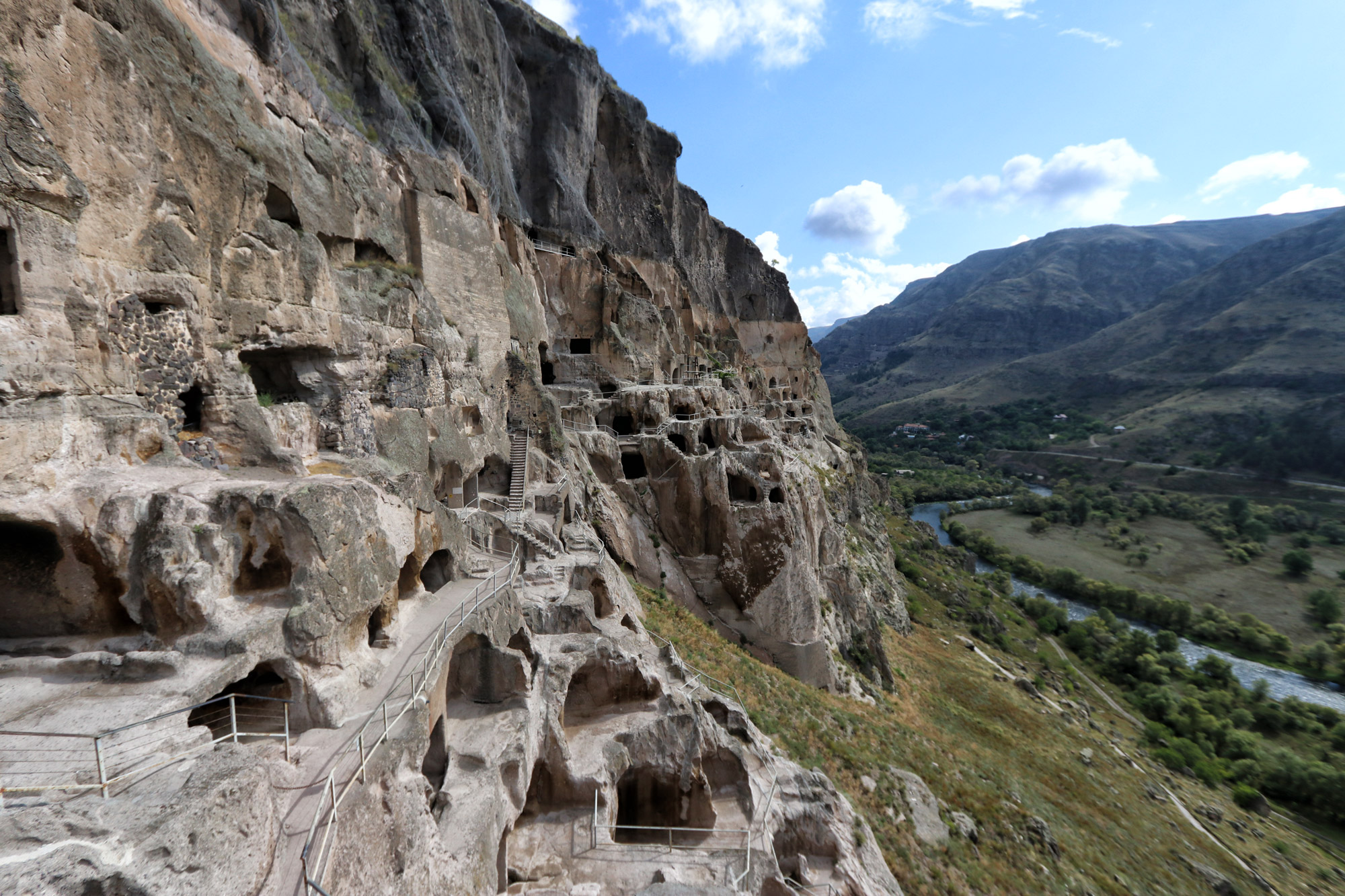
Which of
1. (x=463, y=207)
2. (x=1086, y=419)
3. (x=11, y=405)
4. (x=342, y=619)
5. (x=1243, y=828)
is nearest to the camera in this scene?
(x=11, y=405)

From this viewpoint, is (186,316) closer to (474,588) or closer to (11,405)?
(11,405)

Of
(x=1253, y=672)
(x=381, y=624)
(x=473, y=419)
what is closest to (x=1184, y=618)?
(x=1253, y=672)

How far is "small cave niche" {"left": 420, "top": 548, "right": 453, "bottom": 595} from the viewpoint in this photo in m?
11.9

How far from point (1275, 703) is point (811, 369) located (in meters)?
47.9

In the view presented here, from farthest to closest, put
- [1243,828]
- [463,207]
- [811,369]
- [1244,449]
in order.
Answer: [1244,449] → [811,369] → [1243,828] → [463,207]

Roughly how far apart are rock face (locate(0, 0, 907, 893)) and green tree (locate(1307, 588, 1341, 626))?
5668 cm

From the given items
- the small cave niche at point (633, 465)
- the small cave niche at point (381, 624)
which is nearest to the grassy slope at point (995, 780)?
the small cave niche at point (633, 465)

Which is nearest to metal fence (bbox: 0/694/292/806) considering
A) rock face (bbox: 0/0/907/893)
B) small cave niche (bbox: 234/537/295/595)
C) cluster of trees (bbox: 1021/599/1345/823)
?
rock face (bbox: 0/0/907/893)

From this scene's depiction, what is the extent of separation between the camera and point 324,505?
7.37 meters

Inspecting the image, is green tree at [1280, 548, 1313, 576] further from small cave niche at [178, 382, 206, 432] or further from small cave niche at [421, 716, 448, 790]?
small cave niche at [178, 382, 206, 432]

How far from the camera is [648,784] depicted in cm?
1112

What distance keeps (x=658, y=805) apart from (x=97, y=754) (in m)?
9.59

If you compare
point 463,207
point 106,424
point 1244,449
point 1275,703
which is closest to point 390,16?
point 463,207

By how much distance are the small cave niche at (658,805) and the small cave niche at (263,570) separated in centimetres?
753
